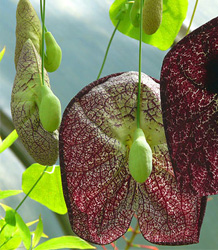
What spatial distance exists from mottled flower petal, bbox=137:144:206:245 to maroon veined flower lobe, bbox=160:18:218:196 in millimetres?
38

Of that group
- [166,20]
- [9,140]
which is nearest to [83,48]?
[9,140]

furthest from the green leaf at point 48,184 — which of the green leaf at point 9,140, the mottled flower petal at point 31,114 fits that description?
the green leaf at point 9,140

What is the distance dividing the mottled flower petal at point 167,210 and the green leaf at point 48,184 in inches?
6.5

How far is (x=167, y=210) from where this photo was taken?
1.07 ft

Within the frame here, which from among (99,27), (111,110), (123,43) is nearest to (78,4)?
(99,27)

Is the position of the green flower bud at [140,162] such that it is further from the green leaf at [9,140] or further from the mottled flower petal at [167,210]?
the green leaf at [9,140]

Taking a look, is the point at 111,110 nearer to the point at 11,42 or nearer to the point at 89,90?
the point at 89,90

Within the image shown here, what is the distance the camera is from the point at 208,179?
271 millimetres

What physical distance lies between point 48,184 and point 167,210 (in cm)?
18

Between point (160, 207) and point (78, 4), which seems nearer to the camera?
point (160, 207)

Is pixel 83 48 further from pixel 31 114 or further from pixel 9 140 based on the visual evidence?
pixel 31 114

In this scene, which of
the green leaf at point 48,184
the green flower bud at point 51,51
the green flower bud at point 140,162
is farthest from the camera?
the green leaf at point 48,184

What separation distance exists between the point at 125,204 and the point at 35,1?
127cm

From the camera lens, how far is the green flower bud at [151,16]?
10.8 inches
